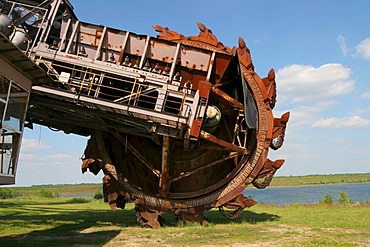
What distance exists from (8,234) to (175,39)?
406 inches

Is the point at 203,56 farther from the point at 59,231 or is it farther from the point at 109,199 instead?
the point at 59,231

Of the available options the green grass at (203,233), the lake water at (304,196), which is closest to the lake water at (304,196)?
the lake water at (304,196)

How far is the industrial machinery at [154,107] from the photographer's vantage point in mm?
13617

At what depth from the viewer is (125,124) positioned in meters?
14.8

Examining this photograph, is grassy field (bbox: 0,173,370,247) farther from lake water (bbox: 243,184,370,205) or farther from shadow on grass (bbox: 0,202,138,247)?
lake water (bbox: 243,184,370,205)

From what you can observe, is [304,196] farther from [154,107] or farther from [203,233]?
[154,107]

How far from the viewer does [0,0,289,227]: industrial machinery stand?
1362 cm

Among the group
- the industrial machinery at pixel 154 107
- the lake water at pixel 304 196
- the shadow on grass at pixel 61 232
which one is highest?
the industrial machinery at pixel 154 107

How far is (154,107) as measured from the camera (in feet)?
48.5

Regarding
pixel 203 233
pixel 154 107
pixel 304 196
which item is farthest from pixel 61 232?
pixel 304 196

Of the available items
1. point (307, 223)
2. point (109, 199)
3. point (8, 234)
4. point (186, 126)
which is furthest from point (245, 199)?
point (8, 234)

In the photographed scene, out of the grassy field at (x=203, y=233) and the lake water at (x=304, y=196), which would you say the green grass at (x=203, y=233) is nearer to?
the grassy field at (x=203, y=233)

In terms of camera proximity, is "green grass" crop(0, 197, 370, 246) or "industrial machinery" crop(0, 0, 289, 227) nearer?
"green grass" crop(0, 197, 370, 246)


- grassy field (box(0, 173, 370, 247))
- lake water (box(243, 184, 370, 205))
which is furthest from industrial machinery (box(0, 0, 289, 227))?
lake water (box(243, 184, 370, 205))
